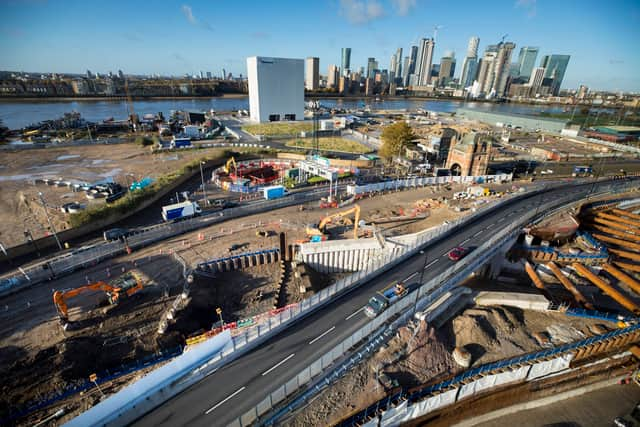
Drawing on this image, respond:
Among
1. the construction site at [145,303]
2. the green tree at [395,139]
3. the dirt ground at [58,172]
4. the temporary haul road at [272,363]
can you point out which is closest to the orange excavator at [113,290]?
the construction site at [145,303]

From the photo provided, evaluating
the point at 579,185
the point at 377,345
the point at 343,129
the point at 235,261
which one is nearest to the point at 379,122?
the point at 343,129

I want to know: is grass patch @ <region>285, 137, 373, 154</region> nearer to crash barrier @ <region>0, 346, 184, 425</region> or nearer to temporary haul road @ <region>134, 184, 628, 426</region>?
temporary haul road @ <region>134, 184, 628, 426</region>

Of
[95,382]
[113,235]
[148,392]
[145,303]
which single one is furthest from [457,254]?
[113,235]

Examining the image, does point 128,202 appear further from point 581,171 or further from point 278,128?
point 581,171

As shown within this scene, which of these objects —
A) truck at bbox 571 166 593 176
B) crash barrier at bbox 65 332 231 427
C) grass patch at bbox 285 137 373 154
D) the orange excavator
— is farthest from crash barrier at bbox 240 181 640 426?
grass patch at bbox 285 137 373 154

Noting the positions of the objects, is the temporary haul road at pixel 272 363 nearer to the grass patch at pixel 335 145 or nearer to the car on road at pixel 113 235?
the car on road at pixel 113 235

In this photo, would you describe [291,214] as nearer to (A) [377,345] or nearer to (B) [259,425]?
(A) [377,345]
